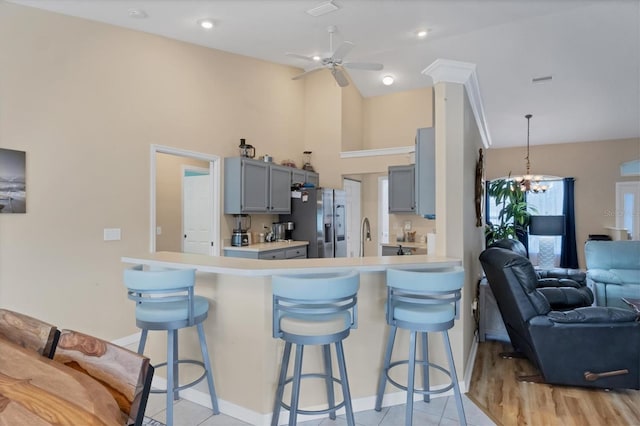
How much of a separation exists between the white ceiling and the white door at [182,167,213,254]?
84.7 inches

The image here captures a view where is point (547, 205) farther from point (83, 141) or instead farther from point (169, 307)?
point (83, 141)

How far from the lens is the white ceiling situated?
12.1 feet

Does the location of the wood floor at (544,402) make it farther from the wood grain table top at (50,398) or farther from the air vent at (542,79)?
the air vent at (542,79)

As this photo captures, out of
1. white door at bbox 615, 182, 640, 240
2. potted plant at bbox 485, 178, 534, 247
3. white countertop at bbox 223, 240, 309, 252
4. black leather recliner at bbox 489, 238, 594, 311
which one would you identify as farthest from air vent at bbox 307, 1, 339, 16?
white door at bbox 615, 182, 640, 240

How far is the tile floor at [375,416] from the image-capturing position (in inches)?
87.7

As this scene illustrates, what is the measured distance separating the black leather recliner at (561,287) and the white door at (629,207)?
3.24 metres

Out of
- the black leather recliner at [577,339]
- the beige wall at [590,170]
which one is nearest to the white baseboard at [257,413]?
the black leather recliner at [577,339]

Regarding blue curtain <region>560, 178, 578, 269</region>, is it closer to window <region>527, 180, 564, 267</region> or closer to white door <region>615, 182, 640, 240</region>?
window <region>527, 180, 564, 267</region>

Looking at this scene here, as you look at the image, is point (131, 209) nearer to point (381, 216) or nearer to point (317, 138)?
point (317, 138)

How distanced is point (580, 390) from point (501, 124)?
5.12 meters

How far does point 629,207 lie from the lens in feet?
22.6

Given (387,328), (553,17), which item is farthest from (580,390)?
(553,17)

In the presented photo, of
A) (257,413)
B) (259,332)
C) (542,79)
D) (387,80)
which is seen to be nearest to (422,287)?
(259,332)

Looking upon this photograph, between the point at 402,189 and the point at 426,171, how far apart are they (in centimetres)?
288
